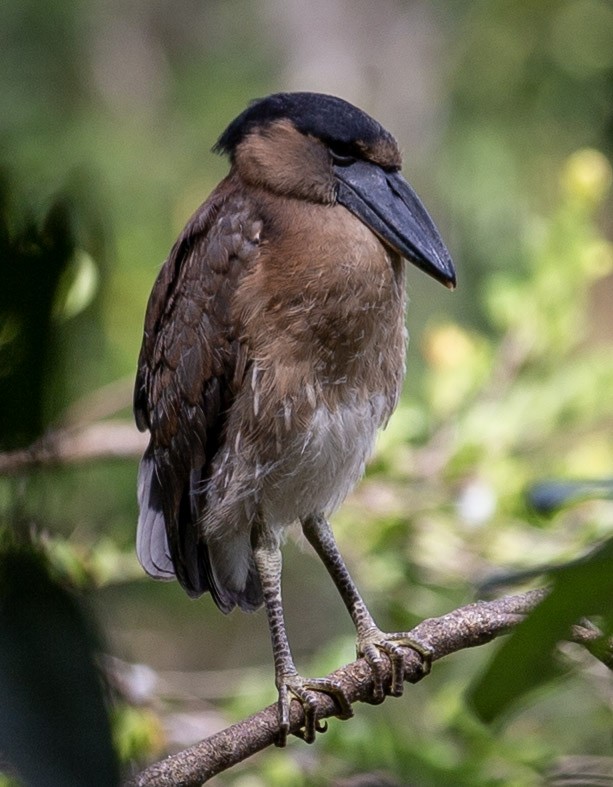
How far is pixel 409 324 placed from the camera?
200 inches

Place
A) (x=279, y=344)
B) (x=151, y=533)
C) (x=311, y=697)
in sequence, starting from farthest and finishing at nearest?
(x=151, y=533), (x=279, y=344), (x=311, y=697)

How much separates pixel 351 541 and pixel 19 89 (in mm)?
3397

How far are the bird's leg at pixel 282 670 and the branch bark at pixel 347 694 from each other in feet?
0.05

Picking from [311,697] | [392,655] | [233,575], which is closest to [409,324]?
[233,575]

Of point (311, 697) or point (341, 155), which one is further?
point (341, 155)

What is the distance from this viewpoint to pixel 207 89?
567 cm

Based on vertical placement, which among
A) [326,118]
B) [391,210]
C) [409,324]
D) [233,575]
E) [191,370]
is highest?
[326,118]

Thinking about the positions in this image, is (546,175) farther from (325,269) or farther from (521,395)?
(325,269)

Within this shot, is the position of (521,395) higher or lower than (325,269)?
lower

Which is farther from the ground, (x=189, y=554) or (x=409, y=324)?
(x=189, y=554)

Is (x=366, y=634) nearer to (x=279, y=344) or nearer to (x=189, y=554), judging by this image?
(x=189, y=554)

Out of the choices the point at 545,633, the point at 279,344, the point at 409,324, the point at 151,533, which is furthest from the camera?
the point at 409,324

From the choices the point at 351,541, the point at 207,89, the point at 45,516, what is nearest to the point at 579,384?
the point at 351,541

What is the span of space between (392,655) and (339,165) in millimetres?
818
